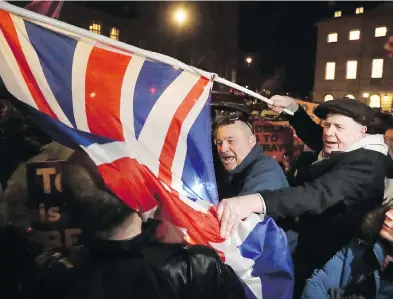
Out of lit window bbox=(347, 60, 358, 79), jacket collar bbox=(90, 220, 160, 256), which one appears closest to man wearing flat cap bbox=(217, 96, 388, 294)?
jacket collar bbox=(90, 220, 160, 256)

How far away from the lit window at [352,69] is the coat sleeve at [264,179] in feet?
126

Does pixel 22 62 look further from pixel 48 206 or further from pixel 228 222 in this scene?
pixel 228 222

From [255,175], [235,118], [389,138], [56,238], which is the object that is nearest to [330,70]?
[389,138]

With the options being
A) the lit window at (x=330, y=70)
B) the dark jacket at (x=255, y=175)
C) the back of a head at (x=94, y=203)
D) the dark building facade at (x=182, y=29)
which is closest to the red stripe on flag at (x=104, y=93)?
the back of a head at (x=94, y=203)

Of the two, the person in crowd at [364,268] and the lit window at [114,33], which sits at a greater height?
the lit window at [114,33]

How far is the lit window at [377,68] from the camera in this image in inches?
1424

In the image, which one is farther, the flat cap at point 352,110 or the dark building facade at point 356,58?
the dark building facade at point 356,58

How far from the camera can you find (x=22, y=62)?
2.12m

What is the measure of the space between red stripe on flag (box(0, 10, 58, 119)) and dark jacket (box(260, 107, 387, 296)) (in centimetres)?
140

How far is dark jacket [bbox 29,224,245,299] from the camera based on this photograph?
1704mm

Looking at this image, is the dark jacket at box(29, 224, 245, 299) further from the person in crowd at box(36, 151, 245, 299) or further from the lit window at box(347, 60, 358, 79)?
the lit window at box(347, 60, 358, 79)

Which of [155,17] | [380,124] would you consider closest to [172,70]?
[380,124]

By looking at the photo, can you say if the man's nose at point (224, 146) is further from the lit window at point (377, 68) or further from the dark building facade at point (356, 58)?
the lit window at point (377, 68)

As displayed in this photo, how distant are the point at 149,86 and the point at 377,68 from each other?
39.1m
